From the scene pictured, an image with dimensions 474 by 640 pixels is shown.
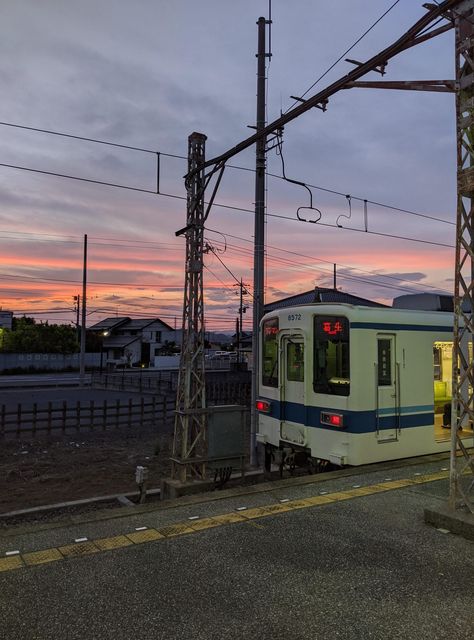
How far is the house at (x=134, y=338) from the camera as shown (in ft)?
221

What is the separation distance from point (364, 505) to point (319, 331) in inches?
116

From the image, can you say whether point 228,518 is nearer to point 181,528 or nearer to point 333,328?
point 181,528

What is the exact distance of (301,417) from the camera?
26.8ft

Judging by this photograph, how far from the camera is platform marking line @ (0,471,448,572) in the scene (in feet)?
14.1

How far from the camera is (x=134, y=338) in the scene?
68.6 m

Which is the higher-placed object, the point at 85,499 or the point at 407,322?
the point at 407,322

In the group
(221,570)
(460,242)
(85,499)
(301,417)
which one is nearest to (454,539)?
(221,570)

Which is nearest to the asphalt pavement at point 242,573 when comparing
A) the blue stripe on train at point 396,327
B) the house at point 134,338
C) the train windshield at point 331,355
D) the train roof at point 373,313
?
the train windshield at point 331,355

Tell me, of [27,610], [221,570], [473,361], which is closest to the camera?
[27,610]

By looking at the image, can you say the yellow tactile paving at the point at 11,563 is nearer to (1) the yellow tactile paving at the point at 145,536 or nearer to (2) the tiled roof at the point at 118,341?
(1) the yellow tactile paving at the point at 145,536

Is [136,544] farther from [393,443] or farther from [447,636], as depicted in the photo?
[393,443]

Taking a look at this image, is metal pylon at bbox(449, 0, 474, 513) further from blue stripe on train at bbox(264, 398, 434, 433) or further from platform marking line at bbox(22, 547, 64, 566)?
platform marking line at bbox(22, 547, 64, 566)

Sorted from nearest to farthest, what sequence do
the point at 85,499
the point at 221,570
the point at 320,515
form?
the point at 221,570
the point at 320,515
the point at 85,499

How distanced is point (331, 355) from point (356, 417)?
1.03 m
